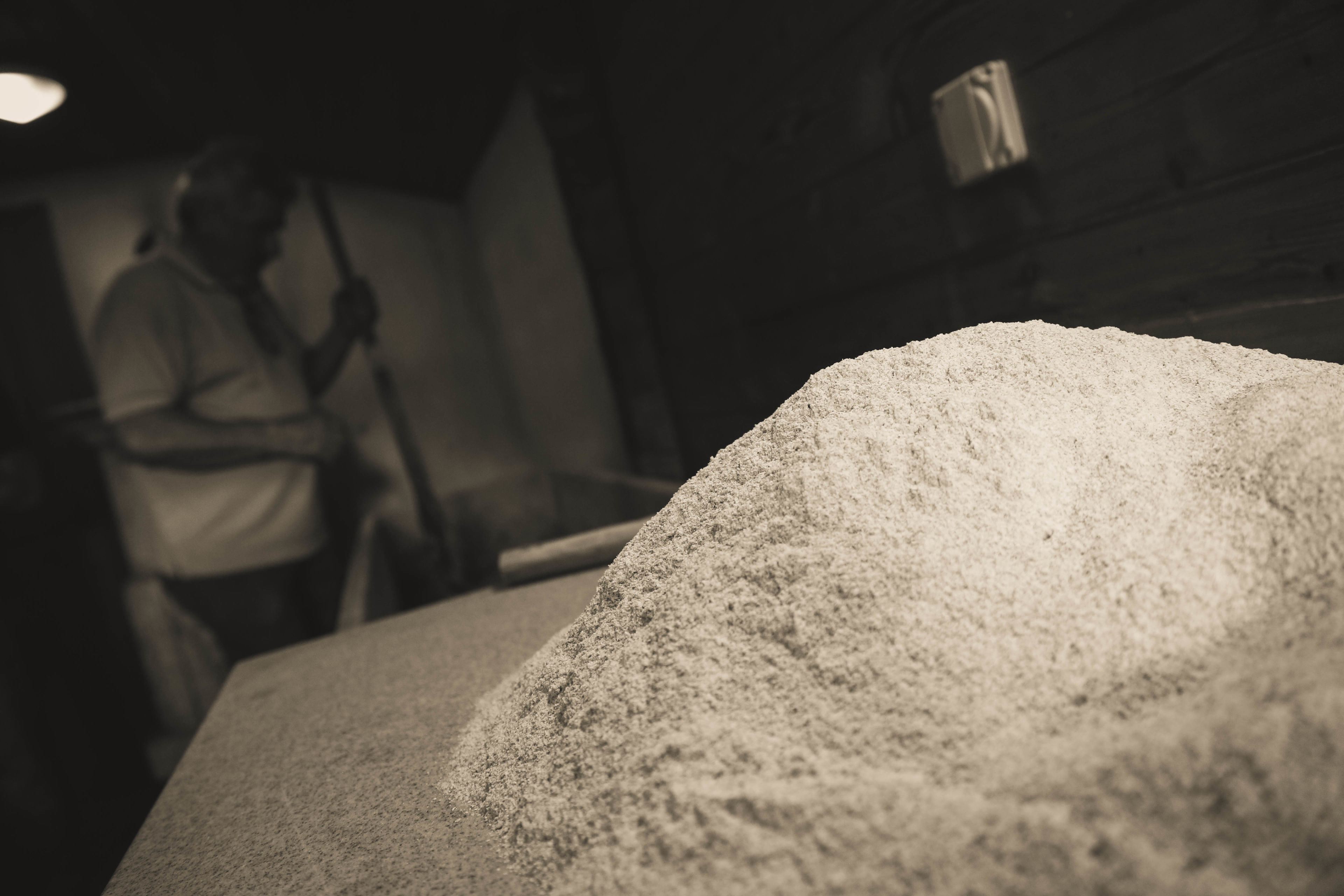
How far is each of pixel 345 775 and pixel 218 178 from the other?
6.69 feet

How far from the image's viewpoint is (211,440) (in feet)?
6.69

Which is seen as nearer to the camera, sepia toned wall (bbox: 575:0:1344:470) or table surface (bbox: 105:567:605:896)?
table surface (bbox: 105:567:605:896)

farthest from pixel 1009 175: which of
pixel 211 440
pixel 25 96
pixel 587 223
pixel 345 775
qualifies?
pixel 25 96

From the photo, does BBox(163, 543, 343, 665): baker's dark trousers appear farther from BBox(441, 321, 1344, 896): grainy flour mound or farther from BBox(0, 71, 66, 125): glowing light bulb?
BBox(441, 321, 1344, 896): grainy flour mound

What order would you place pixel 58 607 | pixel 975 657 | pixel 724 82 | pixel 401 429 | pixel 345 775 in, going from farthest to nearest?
pixel 58 607 < pixel 401 429 < pixel 724 82 < pixel 345 775 < pixel 975 657

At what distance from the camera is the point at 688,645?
0.54m

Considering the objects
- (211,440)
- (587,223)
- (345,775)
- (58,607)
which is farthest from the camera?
(58,607)

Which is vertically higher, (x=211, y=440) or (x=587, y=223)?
(x=587, y=223)

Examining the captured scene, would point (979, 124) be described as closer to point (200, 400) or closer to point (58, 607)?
point (200, 400)

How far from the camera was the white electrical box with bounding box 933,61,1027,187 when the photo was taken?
2.94ft

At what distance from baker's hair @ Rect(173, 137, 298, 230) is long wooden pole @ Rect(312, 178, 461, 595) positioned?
0.48 meters

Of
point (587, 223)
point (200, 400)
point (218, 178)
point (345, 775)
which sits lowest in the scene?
point (345, 775)

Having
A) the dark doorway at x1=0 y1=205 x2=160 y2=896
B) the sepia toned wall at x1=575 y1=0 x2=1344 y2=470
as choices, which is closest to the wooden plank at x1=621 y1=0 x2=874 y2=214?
the sepia toned wall at x1=575 y1=0 x2=1344 y2=470

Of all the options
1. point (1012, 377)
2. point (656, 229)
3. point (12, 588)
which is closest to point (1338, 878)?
point (1012, 377)
